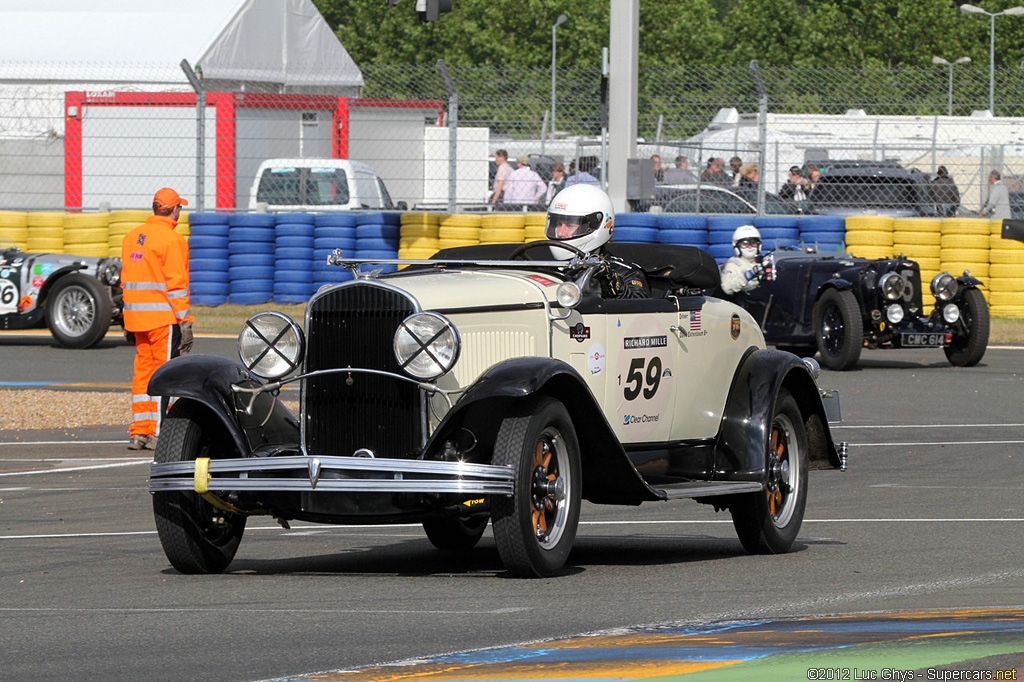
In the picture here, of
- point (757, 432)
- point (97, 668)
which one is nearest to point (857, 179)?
point (757, 432)

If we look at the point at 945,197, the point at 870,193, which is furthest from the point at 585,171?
the point at 945,197

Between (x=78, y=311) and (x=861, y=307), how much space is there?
8970 millimetres

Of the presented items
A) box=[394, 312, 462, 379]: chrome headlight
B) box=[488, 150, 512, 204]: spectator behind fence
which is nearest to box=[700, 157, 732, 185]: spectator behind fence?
box=[488, 150, 512, 204]: spectator behind fence

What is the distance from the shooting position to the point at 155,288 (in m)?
13.1

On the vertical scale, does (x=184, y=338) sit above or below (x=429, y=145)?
below

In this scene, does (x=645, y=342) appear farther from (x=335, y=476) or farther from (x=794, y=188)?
(x=794, y=188)

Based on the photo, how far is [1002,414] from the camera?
15.9 metres

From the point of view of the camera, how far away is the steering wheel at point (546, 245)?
8.58m

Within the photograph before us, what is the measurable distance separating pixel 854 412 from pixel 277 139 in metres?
14.0

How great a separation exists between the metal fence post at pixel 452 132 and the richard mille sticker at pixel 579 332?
1653cm

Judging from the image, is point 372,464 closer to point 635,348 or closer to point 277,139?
point 635,348

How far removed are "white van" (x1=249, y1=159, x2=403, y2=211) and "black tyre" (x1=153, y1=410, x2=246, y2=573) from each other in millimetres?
18484

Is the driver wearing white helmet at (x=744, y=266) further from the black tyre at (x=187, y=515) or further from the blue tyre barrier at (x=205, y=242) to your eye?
the black tyre at (x=187, y=515)

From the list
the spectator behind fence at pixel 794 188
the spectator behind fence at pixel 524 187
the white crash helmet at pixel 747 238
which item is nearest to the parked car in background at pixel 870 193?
the spectator behind fence at pixel 794 188
